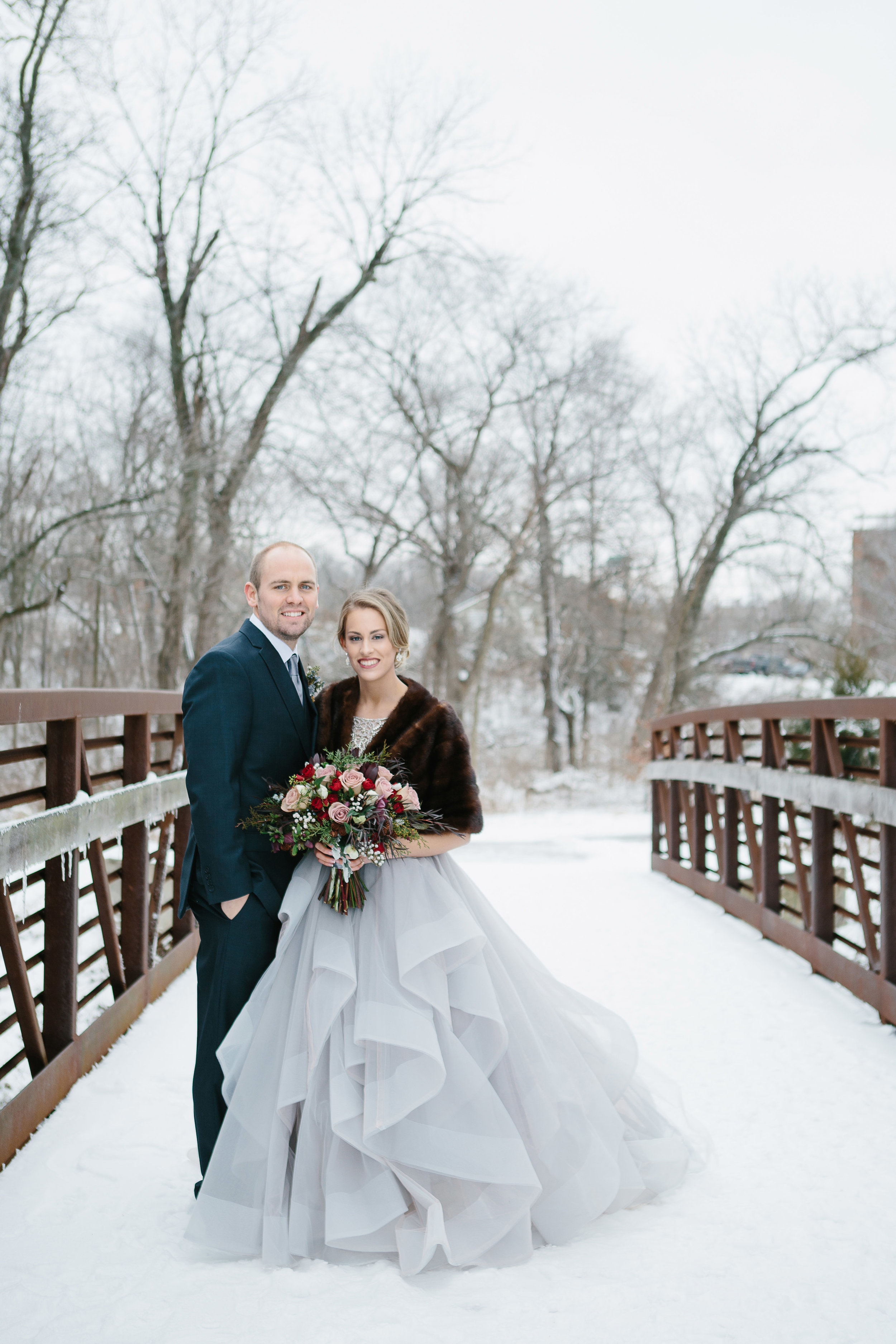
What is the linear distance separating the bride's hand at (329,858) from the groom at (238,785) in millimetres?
233

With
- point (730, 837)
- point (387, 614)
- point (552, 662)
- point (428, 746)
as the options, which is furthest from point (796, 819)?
point (552, 662)

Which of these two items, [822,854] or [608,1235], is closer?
[608,1235]

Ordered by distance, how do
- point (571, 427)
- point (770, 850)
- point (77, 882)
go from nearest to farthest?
point (77, 882)
point (770, 850)
point (571, 427)

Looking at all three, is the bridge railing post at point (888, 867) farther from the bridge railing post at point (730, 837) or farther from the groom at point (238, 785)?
the groom at point (238, 785)

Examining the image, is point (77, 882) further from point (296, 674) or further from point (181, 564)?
point (181, 564)

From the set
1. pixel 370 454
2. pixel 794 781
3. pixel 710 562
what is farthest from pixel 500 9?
pixel 794 781

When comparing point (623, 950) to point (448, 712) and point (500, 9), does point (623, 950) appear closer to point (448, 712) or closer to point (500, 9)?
point (448, 712)

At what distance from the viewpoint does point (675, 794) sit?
8281mm

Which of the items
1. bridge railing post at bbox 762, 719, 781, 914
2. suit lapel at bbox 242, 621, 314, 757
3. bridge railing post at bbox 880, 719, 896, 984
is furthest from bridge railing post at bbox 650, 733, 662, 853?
suit lapel at bbox 242, 621, 314, 757

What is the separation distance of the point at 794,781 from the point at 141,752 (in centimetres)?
320

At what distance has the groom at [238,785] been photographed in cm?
265

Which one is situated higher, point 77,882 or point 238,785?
point 238,785

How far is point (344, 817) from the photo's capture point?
2.49 meters

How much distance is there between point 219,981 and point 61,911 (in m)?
0.93
